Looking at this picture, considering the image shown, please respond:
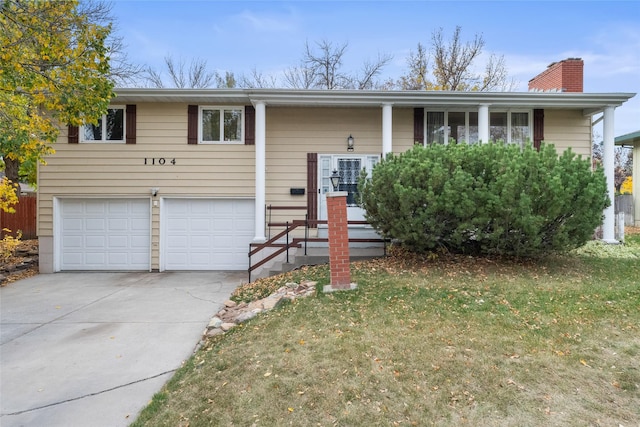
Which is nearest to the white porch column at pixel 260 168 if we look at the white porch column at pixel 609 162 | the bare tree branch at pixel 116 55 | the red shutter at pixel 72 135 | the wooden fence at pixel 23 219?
the red shutter at pixel 72 135

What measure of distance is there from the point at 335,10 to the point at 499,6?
5387mm

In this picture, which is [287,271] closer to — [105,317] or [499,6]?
[105,317]

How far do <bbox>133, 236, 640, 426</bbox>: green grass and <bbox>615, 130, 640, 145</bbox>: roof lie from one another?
1410 cm

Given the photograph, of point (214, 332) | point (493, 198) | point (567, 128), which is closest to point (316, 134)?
point (493, 198)

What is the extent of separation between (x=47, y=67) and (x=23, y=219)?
339 inches

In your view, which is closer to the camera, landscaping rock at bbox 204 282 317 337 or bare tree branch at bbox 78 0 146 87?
landscaping rock at bbox 204 282 317 337

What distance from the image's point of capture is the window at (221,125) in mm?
9430

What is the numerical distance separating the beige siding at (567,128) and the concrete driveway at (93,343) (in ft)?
27.9

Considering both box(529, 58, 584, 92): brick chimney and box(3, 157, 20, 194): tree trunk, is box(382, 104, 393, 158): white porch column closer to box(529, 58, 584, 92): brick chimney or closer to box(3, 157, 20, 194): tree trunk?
box(529, 58, 584, 92): brick chimney

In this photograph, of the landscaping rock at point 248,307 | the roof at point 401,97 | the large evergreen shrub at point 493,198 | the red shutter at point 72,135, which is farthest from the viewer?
the red shutter at point 72,135

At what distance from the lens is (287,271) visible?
24.4 ft

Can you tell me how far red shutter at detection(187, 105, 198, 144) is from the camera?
30.7 ft

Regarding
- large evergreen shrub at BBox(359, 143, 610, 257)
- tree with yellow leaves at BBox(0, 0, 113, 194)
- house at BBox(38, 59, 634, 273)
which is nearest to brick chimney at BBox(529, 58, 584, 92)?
house at BBox(38, 59, 634, 273)

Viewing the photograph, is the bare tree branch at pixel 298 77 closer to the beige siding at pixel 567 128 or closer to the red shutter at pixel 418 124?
the red shutter at pixel 418 124
